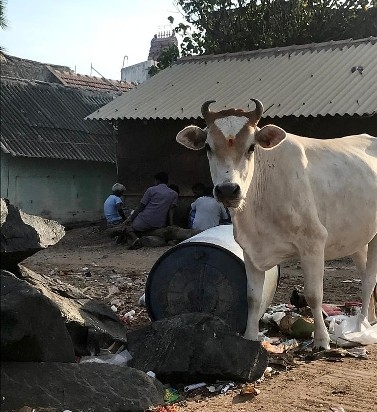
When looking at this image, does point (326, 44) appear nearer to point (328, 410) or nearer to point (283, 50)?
point (283, 50)

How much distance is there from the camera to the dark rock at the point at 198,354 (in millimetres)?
4676

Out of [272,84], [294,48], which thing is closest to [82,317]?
[272,84]

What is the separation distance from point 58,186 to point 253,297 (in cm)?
1386

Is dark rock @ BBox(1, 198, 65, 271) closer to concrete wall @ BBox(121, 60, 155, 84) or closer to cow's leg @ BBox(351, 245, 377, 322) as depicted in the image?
cow's leg @ BBox(351, 245, 377, 322)

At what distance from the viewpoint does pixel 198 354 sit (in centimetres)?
473

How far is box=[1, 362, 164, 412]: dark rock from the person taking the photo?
3844 millimetres

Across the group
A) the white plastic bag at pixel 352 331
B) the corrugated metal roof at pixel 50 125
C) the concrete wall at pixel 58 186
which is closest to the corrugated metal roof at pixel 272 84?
the corrugated metal roof at pixel 50 125

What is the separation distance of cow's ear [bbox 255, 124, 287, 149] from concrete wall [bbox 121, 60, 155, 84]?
27.2m

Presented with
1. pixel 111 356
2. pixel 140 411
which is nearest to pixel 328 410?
pixel 140 411

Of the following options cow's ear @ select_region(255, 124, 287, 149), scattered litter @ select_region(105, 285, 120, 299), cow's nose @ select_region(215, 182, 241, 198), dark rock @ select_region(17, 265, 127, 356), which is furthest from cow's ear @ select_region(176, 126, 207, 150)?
scattered litter @ select_region(105, 285, 120, 299)

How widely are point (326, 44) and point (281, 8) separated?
18.6 feet

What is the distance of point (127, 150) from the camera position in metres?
15.9

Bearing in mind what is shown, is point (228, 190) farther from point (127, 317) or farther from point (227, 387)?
point (127, 317)

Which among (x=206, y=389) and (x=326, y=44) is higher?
(x=326, y=44)
